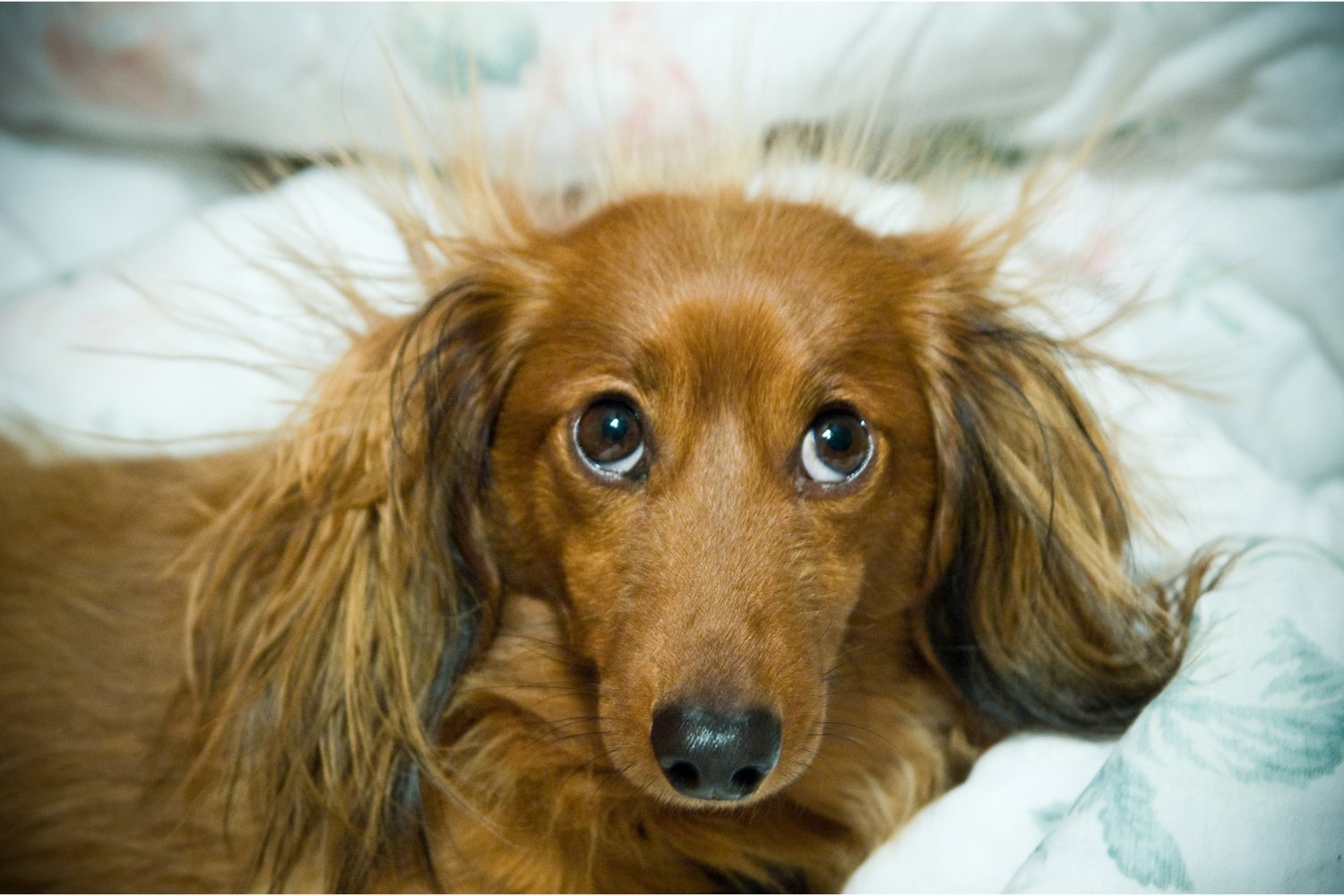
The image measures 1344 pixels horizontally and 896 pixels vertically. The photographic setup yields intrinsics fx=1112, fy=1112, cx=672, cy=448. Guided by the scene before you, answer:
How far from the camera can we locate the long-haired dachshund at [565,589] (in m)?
1.30

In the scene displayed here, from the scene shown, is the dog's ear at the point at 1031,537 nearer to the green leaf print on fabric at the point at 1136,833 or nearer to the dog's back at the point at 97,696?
the green leaf print on fabric at the point at 1136,833

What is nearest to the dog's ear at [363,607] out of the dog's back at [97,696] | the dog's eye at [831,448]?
the dog's back at [97,696]

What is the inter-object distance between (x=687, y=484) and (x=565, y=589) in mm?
229

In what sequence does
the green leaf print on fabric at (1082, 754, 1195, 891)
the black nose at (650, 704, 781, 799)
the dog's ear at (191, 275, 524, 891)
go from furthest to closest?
the dog's ear at (191, 275, 524, 891) < the green leaf print on fabric at (1082, 754, 1195, 891) < the black nose at (650, 704, 781, 799)

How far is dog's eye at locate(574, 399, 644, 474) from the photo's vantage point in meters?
1.28

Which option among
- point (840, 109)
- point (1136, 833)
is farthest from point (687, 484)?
point (840, 109)

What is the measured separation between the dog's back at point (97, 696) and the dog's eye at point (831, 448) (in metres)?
0.86

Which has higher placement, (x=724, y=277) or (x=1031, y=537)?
(x=724, y=277)

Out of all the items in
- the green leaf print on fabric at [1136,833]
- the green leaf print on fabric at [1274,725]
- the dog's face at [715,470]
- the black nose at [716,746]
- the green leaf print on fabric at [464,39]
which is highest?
the green leaf print on fabric at [464,39]

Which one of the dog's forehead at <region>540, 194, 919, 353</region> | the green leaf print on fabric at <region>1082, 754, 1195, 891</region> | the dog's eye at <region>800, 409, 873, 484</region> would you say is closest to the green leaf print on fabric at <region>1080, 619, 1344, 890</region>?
the green leaf print on fabric at <region>1082, 754, 1195, 891</region>

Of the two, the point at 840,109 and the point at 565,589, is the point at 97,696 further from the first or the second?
the point at 840,109

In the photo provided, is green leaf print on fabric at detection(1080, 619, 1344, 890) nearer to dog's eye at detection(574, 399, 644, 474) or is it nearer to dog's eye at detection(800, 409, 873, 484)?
dog's eye at detection(800, 409, 873, 484)

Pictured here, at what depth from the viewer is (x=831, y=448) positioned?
129 cm

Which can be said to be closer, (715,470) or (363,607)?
(715,470)
